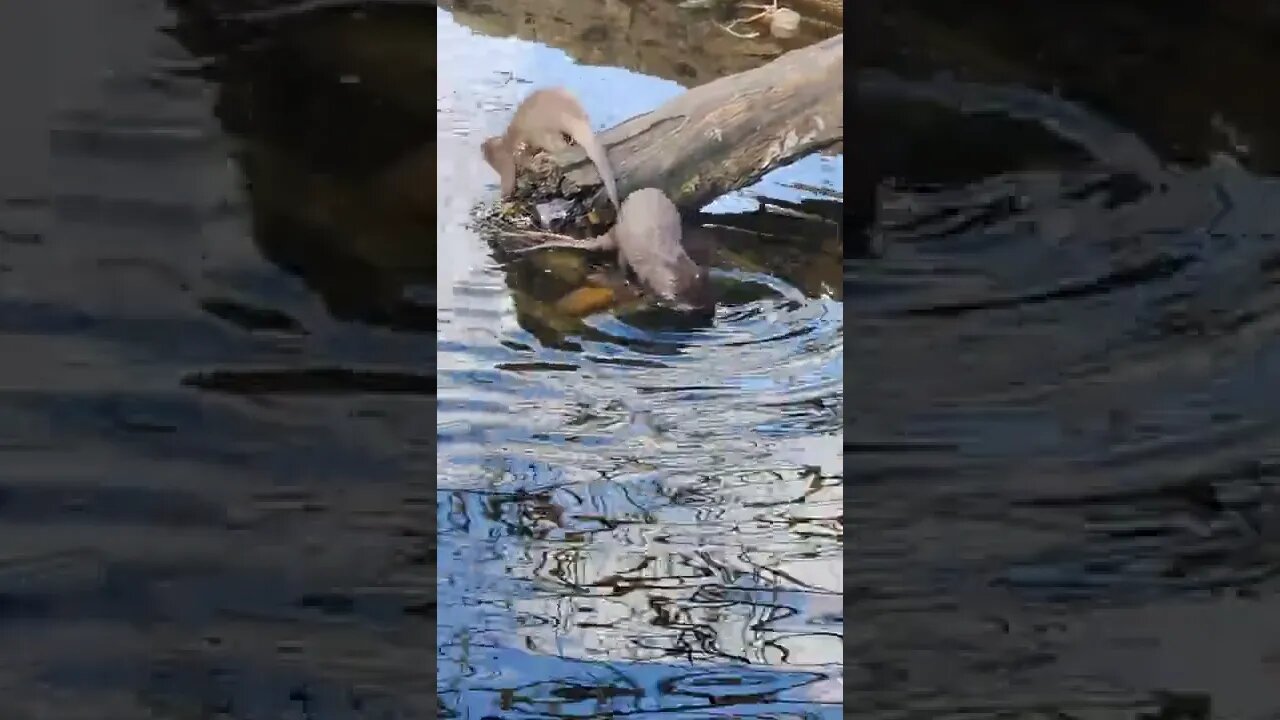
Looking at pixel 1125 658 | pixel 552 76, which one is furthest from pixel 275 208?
pixel 1125 658

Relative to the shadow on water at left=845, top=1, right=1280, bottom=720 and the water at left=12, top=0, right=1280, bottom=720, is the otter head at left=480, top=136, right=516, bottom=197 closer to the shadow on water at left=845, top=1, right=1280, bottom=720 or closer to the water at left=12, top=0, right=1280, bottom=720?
the water at left=12, top=0, right=1280, bottom=720

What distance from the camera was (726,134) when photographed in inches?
35.7

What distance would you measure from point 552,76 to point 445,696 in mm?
585

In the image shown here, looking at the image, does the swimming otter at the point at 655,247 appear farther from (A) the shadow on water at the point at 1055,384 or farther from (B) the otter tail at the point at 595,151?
(A) the shadow on water at the point at 1055,384

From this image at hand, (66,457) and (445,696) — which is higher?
(66,457)

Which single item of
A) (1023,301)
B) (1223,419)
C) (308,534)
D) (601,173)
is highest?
(601,173)

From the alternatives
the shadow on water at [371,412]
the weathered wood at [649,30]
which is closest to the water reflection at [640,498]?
the shadow on water at [371,412]

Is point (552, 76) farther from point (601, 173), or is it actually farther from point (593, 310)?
point (593, 310)

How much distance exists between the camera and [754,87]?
2.98ft

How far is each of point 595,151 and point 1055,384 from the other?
0.48 metres

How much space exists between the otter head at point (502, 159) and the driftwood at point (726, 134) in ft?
0.07

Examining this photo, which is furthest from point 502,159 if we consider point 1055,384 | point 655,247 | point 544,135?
point 1055,384

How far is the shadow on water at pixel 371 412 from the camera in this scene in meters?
0.90

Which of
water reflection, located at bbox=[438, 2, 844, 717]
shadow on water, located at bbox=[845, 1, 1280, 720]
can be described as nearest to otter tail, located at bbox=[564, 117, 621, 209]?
water reflection, located at bbox=[438, 2, 844, 717]
